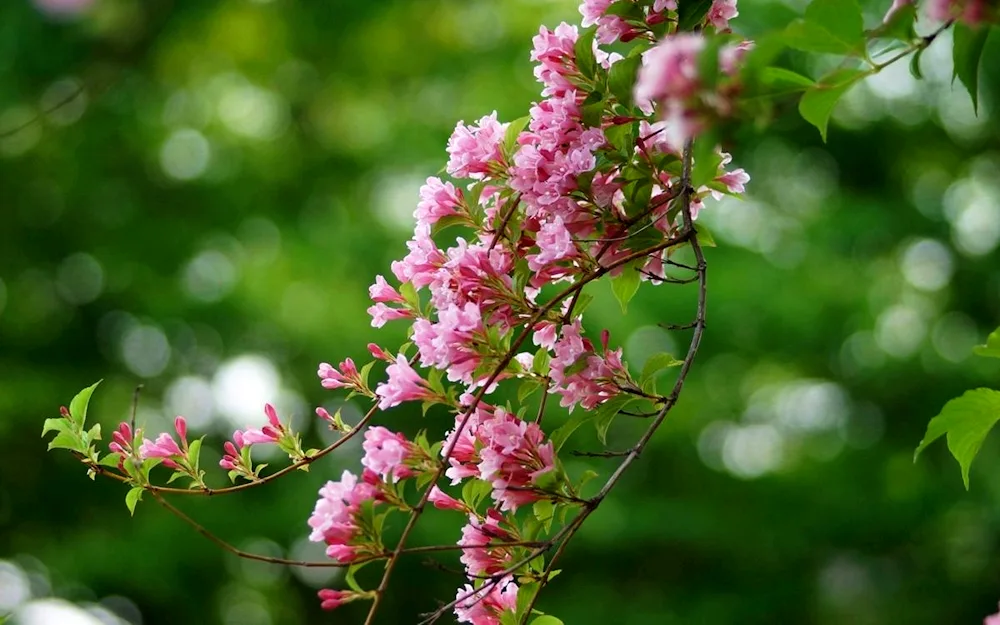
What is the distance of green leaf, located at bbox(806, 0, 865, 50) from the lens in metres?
0.60

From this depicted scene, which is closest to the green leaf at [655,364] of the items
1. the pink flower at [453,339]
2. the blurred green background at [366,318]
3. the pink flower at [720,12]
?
the pink flower at [453,339]

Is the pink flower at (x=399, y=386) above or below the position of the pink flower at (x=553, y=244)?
below

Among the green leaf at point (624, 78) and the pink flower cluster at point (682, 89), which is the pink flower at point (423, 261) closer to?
the green leaf at point (624, 78)

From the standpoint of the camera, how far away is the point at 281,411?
421 cm

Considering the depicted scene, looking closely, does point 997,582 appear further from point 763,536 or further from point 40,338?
point 40,338

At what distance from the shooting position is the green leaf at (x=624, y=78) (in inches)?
32.6

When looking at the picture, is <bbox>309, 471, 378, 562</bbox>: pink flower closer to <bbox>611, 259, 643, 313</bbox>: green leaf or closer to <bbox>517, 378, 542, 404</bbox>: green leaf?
<bbox>517, 378, 542, 404</bbox>: green leaf

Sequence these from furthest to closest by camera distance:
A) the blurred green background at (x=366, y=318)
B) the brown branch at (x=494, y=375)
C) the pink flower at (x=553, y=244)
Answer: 1. the blurred green background at (x=366, y=318)
2. the pink flower at (x=553, y=244)
3. the brown branch at (x=494, y=375)

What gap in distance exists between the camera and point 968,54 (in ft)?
2.31

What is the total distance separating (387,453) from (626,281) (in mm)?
261

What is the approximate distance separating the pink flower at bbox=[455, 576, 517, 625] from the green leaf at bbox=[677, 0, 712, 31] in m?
0.42

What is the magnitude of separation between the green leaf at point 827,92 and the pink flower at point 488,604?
381 mm

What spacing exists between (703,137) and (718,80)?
0.03m

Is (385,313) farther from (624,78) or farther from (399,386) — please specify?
(624,78)
